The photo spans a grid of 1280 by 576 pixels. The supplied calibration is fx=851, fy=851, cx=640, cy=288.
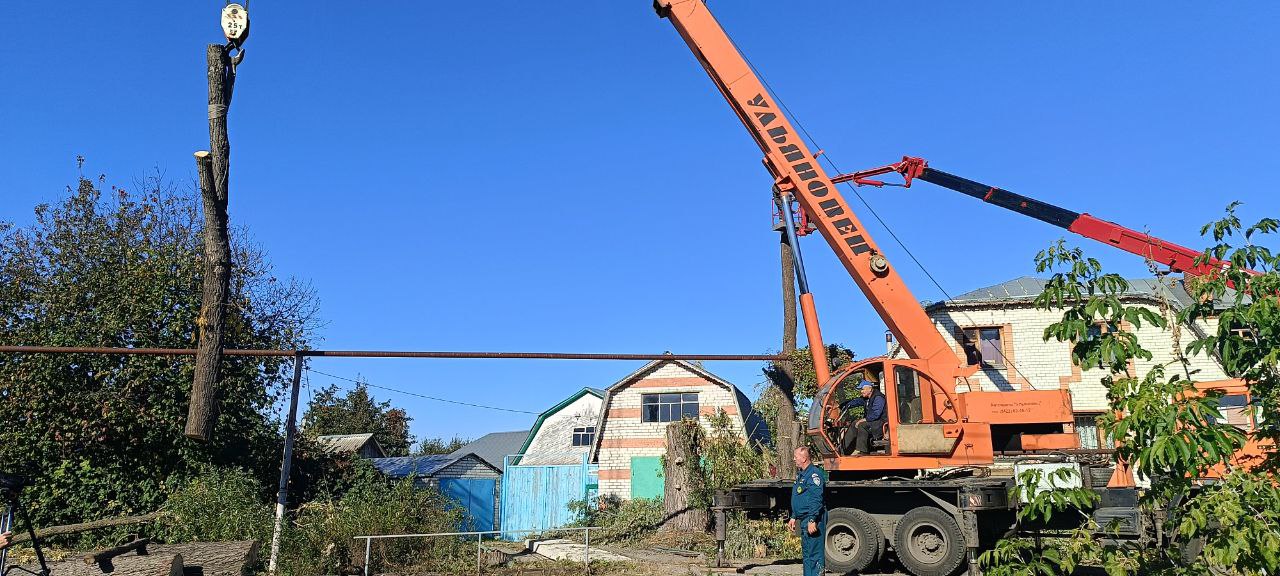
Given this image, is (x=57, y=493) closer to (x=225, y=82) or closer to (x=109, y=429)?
(x=109, y=429)

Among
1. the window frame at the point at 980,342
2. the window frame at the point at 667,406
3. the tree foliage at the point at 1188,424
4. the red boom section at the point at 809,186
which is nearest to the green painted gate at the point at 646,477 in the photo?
the window frame at the point at 667,406

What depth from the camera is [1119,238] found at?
1781 cm

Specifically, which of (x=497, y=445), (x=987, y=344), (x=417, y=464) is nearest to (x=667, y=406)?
(x=987, y=344)

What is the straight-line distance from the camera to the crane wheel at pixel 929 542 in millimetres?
10938

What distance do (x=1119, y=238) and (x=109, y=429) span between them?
2135 centimetres

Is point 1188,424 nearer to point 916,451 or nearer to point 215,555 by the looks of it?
point 916,451

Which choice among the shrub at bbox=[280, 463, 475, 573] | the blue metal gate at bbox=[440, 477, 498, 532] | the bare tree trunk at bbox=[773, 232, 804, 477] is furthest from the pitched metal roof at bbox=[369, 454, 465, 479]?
the bare tree trunk at bbox=[773, 232, 804, 477]

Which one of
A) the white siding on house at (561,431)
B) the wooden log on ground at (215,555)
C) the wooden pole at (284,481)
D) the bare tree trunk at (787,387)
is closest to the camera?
the wooden log on ground at (215,555)

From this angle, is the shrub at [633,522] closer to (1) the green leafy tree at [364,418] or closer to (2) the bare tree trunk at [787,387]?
(2) the bare tree trunk at [787,387]

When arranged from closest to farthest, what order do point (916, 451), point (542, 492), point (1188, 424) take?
point (1188, 424)
point (916, 451)
point (542, 492)

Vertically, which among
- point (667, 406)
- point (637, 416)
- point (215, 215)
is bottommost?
point (637, 416)

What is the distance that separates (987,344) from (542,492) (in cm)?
1435

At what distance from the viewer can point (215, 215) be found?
24.7 feet

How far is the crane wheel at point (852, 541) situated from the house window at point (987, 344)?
13537 millimetres
